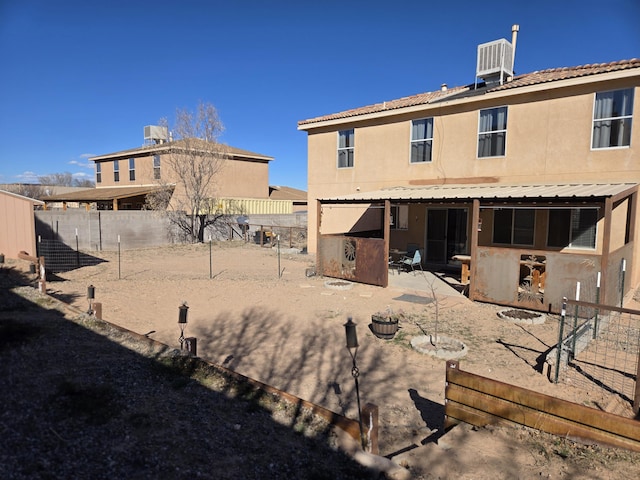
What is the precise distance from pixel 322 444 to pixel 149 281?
11.2 m

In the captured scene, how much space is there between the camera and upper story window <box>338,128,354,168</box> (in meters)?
17.6

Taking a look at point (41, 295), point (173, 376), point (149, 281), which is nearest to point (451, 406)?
point (173, 376)

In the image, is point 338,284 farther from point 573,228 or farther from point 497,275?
point 573,228

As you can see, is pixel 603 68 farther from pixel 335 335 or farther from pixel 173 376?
pixel 173 376

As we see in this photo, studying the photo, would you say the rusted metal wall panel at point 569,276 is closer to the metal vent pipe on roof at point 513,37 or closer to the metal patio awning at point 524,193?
the metal patio awning at point 524,193

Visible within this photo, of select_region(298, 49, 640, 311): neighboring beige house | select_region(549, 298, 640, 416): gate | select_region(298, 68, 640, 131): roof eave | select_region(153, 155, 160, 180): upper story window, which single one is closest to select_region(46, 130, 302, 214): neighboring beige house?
select_region(153, 155, 160, 180): upper story window

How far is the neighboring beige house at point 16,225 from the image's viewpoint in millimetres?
14352

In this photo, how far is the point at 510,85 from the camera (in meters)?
13.0

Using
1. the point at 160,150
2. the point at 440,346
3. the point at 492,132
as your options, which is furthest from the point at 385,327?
the point at 160,150

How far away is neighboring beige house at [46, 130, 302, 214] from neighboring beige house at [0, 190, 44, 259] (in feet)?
33.7

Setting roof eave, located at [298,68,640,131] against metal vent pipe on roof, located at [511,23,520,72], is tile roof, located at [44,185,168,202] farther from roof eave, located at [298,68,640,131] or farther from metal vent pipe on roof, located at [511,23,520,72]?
metal vent pipe on roof, located at [511,23,520,72]

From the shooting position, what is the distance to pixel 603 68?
11.6 m

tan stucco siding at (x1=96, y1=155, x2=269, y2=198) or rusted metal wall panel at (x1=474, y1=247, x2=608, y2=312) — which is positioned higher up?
tan stucco siding at (x1=96, y1=155, x2=269, y2=198)

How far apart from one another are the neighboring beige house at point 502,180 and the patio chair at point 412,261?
1118mm
